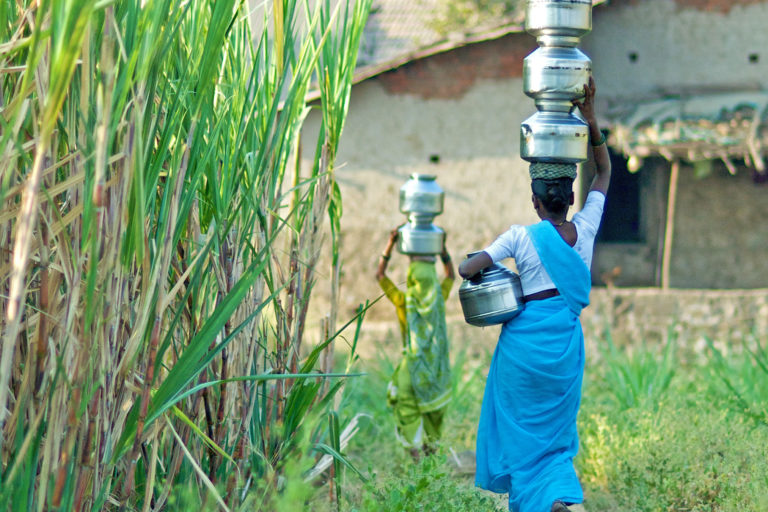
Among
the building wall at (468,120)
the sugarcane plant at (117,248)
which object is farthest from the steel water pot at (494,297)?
the building wall at (468,120)

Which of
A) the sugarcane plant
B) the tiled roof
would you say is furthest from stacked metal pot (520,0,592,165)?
the tiled roof

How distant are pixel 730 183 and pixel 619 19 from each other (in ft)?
8.49

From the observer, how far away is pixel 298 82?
2.83 metres

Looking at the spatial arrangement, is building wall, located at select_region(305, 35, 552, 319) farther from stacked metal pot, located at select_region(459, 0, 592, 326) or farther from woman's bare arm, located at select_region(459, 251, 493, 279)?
woman's bare arm, located at select_region(459, 251, 493, 279)

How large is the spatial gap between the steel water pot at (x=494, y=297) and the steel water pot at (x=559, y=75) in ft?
2.04

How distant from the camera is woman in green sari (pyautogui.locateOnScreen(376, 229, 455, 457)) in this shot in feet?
16.1

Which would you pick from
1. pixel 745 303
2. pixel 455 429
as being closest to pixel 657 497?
pixel 455 429

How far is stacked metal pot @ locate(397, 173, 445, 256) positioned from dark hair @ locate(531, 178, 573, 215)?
156cm

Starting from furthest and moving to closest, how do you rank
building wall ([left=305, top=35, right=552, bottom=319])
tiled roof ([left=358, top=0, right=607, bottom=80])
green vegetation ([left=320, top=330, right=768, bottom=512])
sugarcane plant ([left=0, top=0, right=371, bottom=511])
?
1. tiled roof ([left=358, top=0, right=607, bottom=80])
2. building wall ([left=305, top=35, right=552, bottom=319])
3. green vegetation ([left=320, top=330, right=768, bottom=512])
4. sugarcane plant ([left=0, top=0, right=371, bottom=511])

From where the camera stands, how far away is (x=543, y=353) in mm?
3271

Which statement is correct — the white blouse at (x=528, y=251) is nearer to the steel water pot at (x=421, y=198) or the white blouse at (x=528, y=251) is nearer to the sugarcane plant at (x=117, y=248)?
the sugarcane plant at (x=117, y=248)

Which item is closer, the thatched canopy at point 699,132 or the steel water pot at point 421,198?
the steel water pot at point 421,198

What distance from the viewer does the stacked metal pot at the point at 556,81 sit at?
326cm

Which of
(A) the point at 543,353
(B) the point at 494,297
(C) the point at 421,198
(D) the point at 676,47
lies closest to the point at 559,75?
(B) the point at 494,297
